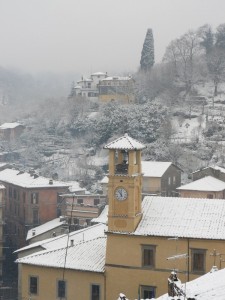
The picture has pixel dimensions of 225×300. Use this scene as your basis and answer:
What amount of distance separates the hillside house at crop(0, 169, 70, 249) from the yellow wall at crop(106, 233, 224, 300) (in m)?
25.5

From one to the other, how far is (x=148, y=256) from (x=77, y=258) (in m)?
3.98

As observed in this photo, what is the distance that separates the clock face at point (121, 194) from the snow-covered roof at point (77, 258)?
361 centimetres

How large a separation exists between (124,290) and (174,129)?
5286 centimetres

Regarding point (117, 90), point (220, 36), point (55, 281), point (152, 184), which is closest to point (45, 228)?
point (152, 184)

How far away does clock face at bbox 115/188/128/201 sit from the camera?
30844 millimetres

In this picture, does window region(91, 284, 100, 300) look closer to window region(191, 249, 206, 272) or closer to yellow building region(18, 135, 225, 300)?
yellow building region(18, 135, 225, 300)

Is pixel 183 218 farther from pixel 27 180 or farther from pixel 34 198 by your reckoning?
pixel 27 180

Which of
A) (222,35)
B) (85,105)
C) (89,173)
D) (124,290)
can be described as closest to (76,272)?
(124,290)

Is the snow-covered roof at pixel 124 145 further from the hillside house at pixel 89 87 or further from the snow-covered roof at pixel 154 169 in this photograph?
the hillside house at pixel 89 87

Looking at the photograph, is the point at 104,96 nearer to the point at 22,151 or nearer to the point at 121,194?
the point at 22,151

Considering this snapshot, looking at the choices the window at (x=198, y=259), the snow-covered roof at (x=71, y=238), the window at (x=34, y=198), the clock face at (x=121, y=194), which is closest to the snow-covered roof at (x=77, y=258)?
the snow-covered roof at (x=71, y=238)

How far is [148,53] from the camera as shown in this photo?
336 ft

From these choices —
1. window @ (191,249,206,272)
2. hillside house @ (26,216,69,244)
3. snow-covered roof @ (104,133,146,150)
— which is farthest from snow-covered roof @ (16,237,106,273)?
hillside house @ (26,216,69,244)

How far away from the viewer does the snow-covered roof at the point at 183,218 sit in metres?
29.7
